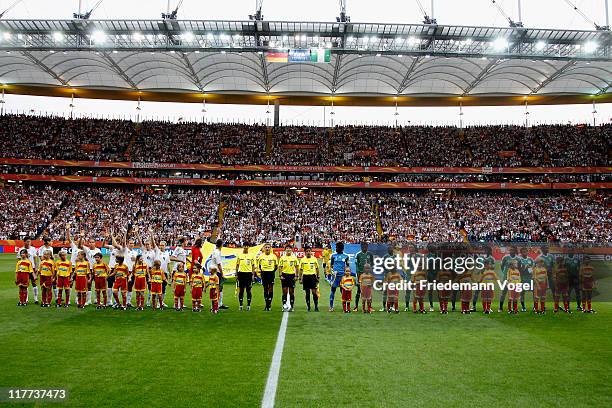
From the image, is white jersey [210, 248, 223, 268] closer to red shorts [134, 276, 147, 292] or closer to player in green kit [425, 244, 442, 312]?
red shorts [134, 276, 147, 292]

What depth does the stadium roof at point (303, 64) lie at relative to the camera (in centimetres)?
2597

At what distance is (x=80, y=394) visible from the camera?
241 inches

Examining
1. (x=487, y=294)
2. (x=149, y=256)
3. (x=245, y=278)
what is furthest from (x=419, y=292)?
(x=149, y=256)

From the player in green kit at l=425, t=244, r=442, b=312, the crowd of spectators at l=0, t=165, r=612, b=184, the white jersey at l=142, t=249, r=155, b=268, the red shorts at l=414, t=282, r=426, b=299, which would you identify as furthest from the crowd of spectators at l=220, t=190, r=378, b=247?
the red shorts at l=414, t=282, r=426, b=299

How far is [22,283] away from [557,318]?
14855 mm

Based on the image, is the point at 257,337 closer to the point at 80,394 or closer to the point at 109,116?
the point at 80,394

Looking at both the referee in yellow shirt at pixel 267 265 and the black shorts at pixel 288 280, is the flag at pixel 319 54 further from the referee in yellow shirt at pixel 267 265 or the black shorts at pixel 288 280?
the black shorts at pixel 288 280

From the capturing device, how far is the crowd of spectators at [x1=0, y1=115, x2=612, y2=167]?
4822 centimetres

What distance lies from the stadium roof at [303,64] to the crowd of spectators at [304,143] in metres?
3.34

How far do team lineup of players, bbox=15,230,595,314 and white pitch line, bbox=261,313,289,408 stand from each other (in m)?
2.68

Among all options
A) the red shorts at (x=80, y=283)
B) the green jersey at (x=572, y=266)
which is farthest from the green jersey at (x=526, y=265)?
the red shorts at (x=80, y=283)

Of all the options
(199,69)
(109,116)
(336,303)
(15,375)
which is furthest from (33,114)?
(15,375)

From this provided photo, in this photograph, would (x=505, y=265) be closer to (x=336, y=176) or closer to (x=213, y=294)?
(x=213, y=294)

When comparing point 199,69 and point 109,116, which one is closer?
point 199,69
